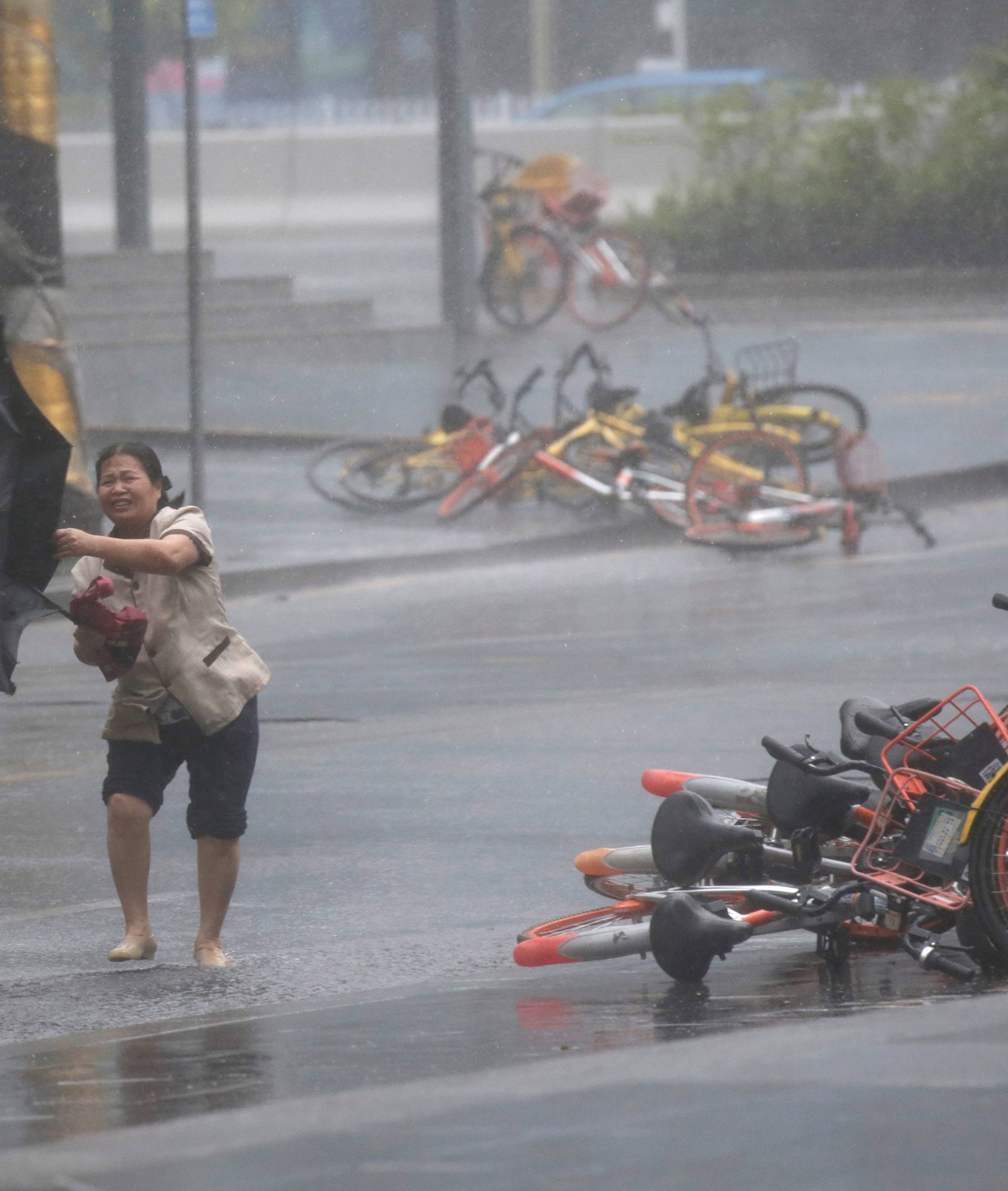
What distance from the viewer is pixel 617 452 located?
621 inches

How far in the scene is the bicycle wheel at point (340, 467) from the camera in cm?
1647

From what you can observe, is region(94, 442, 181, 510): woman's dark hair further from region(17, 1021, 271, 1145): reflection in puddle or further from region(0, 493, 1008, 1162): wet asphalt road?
region(17, 1021, 271, 1145): reflection in puddle

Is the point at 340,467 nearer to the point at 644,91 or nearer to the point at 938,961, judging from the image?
the point at 644,91

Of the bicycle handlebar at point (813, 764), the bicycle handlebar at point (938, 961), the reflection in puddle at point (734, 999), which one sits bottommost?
the reflection in puddle at point (734, 999)

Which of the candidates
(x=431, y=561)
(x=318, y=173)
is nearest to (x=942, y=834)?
(x=431, y=561)

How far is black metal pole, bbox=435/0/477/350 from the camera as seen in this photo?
61.8ft

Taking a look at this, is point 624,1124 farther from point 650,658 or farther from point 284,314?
point 284,314

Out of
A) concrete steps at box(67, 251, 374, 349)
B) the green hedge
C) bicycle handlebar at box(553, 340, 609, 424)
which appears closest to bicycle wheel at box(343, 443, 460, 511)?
bicycle handlebar at box(553, 340, 609, 424)

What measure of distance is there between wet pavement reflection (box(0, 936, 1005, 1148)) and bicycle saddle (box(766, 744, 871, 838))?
36 centimetres

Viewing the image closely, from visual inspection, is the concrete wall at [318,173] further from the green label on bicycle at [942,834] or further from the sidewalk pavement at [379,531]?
the green label on bicycle at [942,834]

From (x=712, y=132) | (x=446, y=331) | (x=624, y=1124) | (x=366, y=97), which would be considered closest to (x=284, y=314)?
(x=446, y=331)

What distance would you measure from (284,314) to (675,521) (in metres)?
7.45

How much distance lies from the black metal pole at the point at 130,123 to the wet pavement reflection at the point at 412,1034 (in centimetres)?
1613

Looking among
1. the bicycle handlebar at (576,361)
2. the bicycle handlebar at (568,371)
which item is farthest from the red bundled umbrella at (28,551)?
the bicycle handlebar at (576,361)
